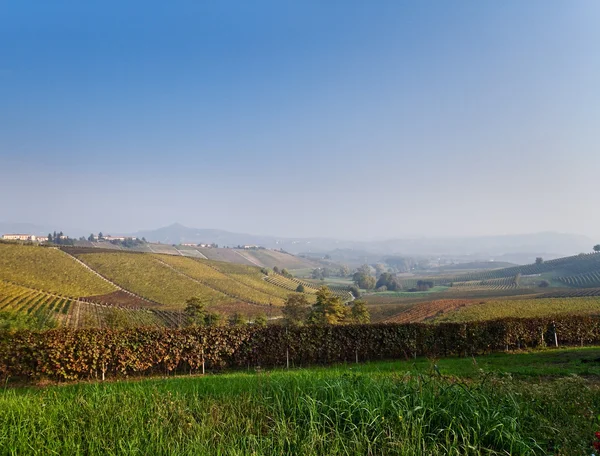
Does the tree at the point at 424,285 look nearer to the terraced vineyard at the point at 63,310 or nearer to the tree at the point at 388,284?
the tree at the point at 388,284

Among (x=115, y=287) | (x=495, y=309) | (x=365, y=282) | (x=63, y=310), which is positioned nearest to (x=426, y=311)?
(x=495, y=309)

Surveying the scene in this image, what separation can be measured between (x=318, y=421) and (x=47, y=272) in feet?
313

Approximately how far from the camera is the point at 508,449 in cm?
478

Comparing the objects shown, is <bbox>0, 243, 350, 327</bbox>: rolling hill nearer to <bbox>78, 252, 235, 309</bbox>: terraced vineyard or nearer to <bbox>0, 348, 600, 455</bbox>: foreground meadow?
<bbox>78, 252, 235, 309</bbox>: terraced vineyard

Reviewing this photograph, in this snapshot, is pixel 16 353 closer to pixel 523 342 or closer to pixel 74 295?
pixel 523 342

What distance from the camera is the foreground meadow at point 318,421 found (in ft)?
15.4

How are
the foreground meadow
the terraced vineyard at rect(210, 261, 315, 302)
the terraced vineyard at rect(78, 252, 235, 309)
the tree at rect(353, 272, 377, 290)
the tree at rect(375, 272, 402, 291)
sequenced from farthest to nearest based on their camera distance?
the tree at rect(353, 272, 377, 290)
the tree at rect(375, 272, 402, 291)
the terraced vineyard at rect(210, 261, 315, 302)
the terraced vineyard at rect(78, 252, 235, 309)
the foreground meadow

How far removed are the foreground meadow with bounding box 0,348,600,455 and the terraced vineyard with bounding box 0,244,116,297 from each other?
76994mm

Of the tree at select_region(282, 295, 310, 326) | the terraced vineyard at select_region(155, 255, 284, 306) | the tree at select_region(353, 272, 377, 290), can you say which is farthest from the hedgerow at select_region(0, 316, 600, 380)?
the tree at select_region(353, 272, 377, 290)

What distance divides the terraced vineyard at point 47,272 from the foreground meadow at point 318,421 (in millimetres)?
76994

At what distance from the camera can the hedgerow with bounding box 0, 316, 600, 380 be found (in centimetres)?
1451

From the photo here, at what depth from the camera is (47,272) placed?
272 ft

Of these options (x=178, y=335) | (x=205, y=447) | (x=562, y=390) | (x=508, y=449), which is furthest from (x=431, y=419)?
(x=178, y=335)

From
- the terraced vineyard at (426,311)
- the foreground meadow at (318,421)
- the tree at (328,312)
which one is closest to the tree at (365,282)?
the terraced vineyard at (426,311)
